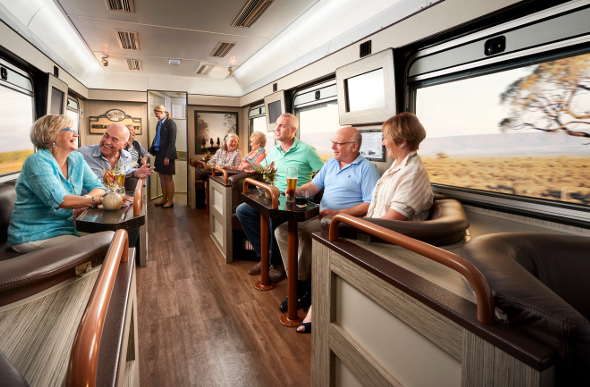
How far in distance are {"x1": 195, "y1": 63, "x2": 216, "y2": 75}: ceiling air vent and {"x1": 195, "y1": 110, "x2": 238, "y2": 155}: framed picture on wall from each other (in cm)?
111

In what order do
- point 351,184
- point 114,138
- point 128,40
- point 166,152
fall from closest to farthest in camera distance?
point 351,184 < point 114,138 < point 128,40 < point 166,152

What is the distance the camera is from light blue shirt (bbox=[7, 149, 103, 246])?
6.95 ft

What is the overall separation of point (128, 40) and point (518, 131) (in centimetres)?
522

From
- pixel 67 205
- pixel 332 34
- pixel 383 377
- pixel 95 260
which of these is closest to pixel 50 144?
pixel 67 205

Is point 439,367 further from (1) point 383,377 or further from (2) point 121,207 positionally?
(2) point 121,207

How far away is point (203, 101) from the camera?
812 centimetres

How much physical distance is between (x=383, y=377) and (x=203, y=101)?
25.8ft

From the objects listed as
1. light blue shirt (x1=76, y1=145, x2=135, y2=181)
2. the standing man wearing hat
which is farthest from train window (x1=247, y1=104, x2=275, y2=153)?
light blue shirt (x1=76, y1=145, x2=135, y2=181)

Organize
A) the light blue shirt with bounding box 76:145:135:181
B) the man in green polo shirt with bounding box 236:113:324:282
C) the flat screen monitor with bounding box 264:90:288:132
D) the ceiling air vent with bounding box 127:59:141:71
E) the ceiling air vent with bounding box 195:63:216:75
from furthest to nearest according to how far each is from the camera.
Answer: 1. the ceiling air vent with bounding box 195:63:216:75
2. the ceiling air vent with bounding box 127:59:141:71
3. the flat screen monitor with bounding box 264:90:288:132
4. the man in green polo shirt with bounding box 236:113:324:282
5. the light blue shirt with bounding box 76:145:135:181

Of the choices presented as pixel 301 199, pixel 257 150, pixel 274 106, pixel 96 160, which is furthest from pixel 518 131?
pixel 274 106

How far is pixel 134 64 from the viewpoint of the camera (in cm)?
673

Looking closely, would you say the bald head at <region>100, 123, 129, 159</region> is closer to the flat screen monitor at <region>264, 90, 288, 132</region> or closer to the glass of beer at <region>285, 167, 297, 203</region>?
the glass of beer at <region>285, 167, 297, 203</region>

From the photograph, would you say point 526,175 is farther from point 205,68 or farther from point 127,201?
point 205,68

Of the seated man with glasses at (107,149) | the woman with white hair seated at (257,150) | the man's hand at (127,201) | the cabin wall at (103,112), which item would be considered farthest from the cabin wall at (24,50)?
the woman with white hair seated at (257,150)
